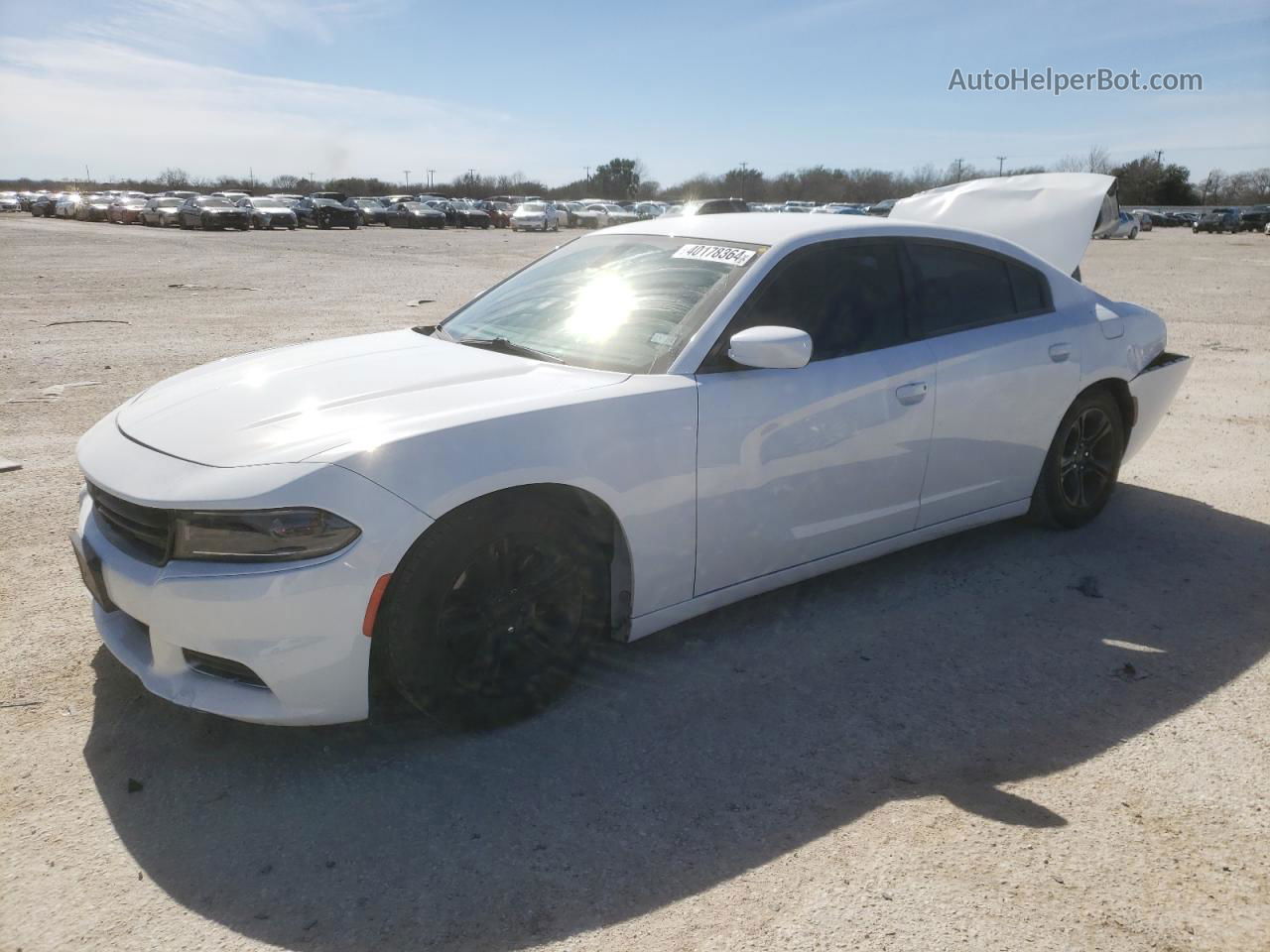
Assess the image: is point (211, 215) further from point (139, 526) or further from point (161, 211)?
point (139, 526)

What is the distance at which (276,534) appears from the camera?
8.59 ft

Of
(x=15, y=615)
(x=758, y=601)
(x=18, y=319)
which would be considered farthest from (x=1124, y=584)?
(x=18, y=319)

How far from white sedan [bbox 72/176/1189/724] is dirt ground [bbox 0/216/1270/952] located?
0.27m

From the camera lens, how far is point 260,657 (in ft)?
8.64

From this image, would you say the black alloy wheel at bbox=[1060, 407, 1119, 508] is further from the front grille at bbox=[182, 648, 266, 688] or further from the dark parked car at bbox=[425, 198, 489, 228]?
the dark parked car at bbox=[425, 198, 489, 228]

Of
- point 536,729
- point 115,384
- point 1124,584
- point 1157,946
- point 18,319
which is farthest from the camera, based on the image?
point 18,319

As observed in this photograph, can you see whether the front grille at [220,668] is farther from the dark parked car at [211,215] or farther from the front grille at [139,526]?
the dark parked car at [211,215]

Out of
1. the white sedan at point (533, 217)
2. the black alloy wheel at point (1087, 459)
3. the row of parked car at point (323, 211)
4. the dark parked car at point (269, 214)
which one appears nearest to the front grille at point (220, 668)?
the black alloy wheel at point (1087, 459)

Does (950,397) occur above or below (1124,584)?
above

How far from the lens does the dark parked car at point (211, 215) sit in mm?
38925

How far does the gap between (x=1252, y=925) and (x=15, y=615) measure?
4110mm

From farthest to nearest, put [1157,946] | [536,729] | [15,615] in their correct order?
[15,615] → [536,729] → [1157,946]

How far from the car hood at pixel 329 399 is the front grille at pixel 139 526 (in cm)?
19

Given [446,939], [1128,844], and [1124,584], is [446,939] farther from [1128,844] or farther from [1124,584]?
[1124,584]
